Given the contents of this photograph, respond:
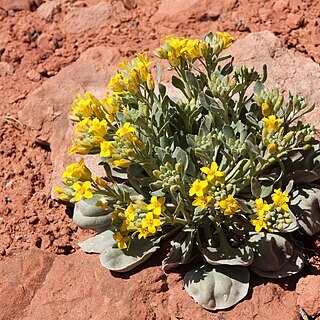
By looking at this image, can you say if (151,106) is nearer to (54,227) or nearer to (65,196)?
(65,196)

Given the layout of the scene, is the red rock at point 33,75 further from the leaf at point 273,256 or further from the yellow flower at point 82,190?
the leaf at point 273,256

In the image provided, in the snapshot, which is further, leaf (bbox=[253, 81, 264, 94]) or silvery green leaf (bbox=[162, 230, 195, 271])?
leaf (bbox=[253, 81, 264, 94])

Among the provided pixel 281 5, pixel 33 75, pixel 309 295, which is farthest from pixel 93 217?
pixel 281 5

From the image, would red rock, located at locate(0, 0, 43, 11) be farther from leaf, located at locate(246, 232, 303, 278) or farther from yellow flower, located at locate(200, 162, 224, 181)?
leaf, located at locate(246, 232, 303, 278)

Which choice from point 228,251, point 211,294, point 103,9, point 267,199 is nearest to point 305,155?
point 267,199

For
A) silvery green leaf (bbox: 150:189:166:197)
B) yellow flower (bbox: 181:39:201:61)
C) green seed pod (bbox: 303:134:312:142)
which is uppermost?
yellow flower (bbox: 181:39:201:61)

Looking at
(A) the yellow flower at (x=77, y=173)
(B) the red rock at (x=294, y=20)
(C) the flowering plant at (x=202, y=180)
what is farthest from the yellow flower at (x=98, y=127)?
(B) the red rock at (x=294, y=20)

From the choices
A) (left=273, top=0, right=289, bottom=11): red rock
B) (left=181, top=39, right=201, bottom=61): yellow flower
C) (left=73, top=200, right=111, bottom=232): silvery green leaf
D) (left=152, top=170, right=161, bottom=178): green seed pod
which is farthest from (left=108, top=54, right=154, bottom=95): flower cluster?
(left=273, top=0, right=289, bottom=11): red rock
